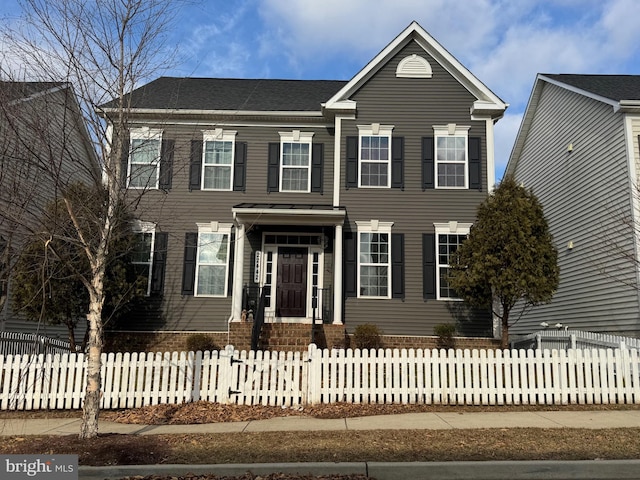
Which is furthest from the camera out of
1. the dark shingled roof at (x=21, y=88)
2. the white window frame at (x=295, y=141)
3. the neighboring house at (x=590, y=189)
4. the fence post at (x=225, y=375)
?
the white window frame at (x=295, y=141)

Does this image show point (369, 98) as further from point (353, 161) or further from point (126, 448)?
point (126, 448)

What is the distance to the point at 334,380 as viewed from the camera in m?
8.63

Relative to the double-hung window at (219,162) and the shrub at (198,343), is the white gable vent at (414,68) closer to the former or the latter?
the double-hung window at (219,162)

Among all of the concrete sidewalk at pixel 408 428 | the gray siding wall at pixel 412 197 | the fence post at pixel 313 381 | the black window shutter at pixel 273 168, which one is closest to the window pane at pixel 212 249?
the black window shutter at pixel 273 168

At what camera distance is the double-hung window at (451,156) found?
14352 millimetres

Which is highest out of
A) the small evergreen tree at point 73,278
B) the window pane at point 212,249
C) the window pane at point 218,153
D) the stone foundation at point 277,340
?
the window pane at point 218,153

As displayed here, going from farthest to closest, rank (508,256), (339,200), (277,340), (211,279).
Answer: (211,279), (339,200), (277,340), (508,256)

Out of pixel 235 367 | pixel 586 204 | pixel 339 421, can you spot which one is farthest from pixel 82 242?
pixel 586 204

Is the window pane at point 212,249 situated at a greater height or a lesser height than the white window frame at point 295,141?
lesser

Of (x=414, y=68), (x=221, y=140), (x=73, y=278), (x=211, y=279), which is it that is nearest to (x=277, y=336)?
(x=211, y=279)

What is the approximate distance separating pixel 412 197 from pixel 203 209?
236 inches

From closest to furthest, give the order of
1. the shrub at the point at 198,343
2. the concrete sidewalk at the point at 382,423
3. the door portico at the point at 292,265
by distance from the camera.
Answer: the concrete sidewalk at the point at 382,423 → the shrub at the point at 198,343 → the door portico at the point at 292,265

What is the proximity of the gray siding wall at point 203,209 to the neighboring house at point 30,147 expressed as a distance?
6.77 meters

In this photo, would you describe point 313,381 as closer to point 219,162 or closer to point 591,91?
point 219,162
